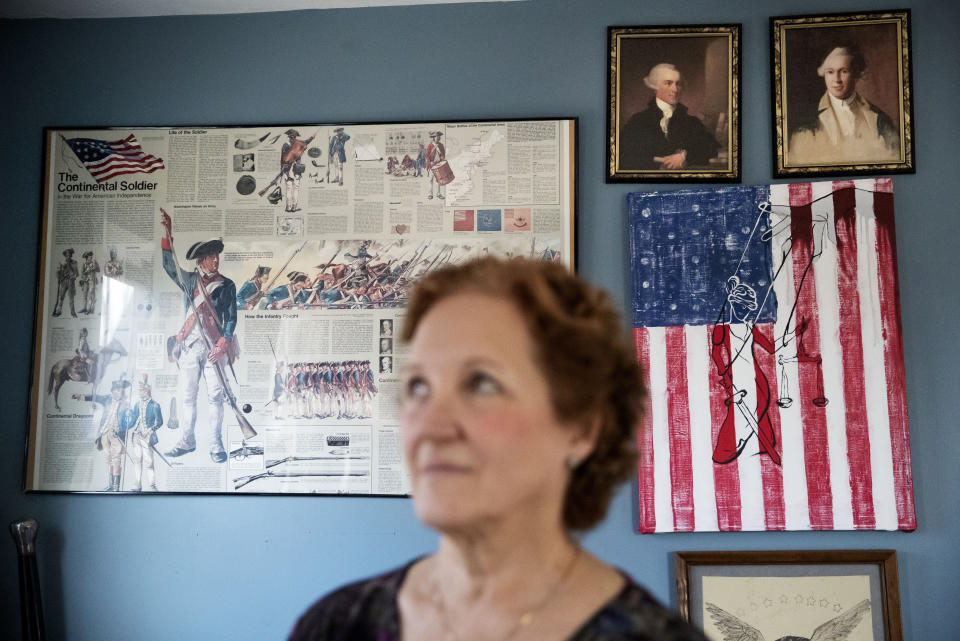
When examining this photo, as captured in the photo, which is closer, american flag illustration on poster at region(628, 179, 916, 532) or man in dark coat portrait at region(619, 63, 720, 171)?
american flag illustration on poster at region(628, 179, 916, 532)

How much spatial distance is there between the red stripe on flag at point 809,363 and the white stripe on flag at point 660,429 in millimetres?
442

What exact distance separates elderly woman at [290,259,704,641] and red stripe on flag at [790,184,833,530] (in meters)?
1.70

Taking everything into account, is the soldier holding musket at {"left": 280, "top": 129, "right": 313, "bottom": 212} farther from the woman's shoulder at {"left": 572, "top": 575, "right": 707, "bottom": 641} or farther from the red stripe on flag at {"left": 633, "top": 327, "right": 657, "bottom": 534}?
the woman's shoulder at {"left": 572, "top": 575, "right": 707, "bottom": 641}

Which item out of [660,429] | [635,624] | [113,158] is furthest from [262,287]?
[635,624]

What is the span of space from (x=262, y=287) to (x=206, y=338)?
0.88ft

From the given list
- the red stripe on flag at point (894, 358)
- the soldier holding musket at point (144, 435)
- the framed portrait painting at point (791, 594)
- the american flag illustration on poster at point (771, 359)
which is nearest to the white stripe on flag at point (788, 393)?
the american flag illustration on poster at point (771, 359)

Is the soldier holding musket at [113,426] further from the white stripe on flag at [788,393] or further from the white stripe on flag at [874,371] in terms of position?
the white stripe on flag at [874,371]

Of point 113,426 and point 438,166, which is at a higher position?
point 438,166

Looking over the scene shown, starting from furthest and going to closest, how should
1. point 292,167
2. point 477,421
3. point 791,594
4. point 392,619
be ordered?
point 292,167, point 791,594, point 392,619, point 477,421

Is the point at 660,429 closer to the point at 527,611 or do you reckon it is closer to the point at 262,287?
the point at 262,287

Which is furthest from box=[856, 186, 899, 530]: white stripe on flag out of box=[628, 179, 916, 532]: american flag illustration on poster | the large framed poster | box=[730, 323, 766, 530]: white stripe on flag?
the large framed poster

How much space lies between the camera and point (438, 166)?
2.63 m

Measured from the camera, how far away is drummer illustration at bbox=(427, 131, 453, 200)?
262 cm

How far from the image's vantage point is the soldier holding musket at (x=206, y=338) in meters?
2.59
